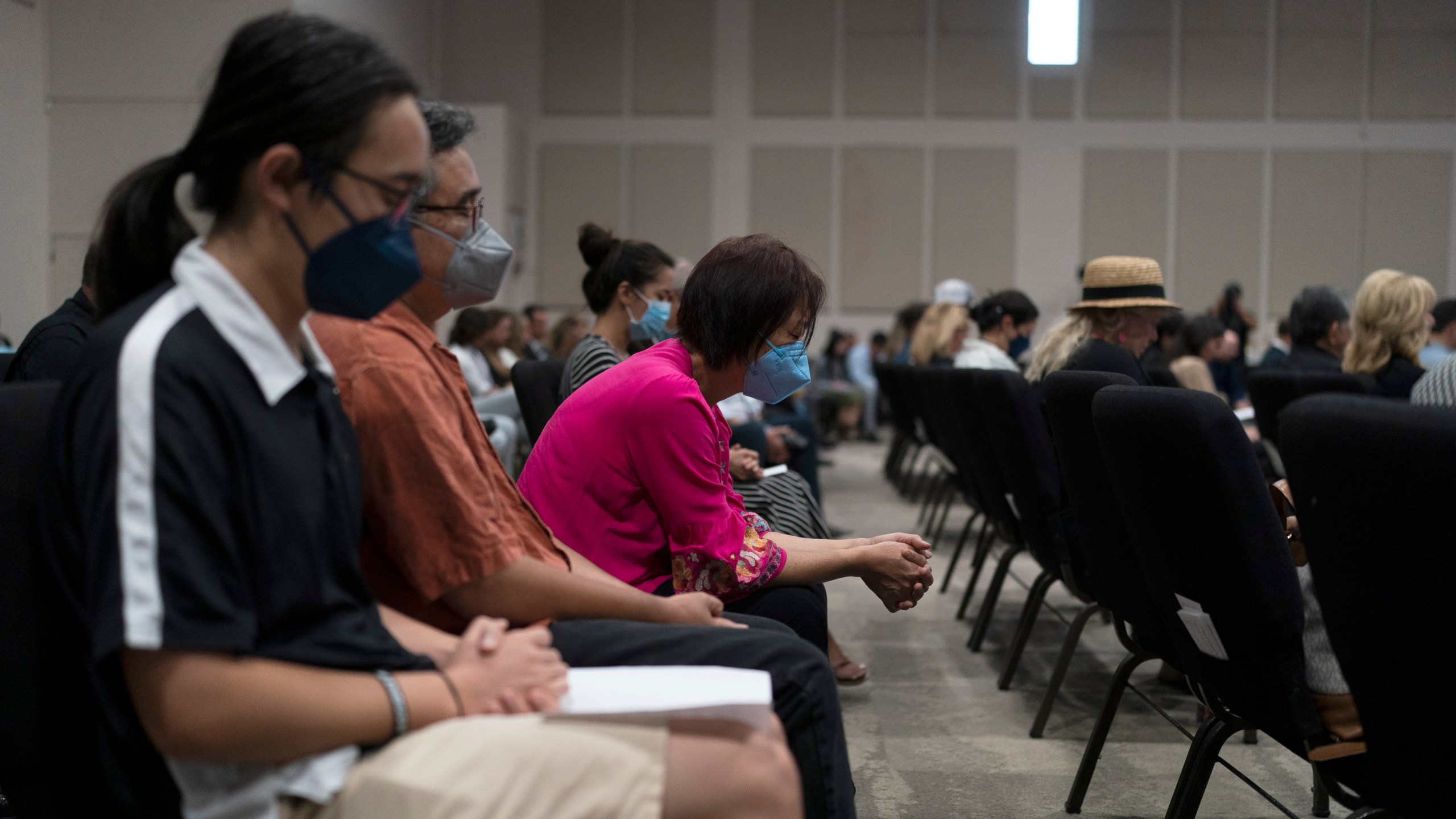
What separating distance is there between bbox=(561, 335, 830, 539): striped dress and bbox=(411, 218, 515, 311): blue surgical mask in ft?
3.11

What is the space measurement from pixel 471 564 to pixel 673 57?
36.1 feet

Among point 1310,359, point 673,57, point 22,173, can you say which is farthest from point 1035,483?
point 673,57

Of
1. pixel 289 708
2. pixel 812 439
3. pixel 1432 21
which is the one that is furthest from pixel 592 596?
pixel 1432 21

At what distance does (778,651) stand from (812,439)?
404cm

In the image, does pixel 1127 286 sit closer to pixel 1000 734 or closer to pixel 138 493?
pixel 1000 734

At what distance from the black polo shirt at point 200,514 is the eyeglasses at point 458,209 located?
0.48 m

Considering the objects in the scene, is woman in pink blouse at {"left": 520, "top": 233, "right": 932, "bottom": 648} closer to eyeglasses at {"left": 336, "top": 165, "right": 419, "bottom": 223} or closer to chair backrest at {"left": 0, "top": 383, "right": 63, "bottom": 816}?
eyeglasses at {"left": 336, "top": 165, "right": 419, "bottom": 223}

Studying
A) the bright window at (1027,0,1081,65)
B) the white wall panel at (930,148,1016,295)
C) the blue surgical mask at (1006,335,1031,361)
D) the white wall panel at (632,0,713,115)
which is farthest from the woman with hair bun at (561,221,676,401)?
the white wall panel at (930,148,1016,295)

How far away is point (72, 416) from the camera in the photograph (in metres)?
0.93

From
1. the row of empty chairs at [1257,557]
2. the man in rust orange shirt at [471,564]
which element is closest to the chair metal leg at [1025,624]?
the row of empty chairs at [1257,557]

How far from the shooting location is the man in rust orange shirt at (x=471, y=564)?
3.99 feet

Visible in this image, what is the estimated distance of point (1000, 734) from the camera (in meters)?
2.65

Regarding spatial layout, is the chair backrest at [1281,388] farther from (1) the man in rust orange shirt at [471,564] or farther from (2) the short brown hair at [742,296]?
(1) the man in rust orange shirt at [471,564]

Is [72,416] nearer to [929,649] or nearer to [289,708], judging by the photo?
[289,708]
